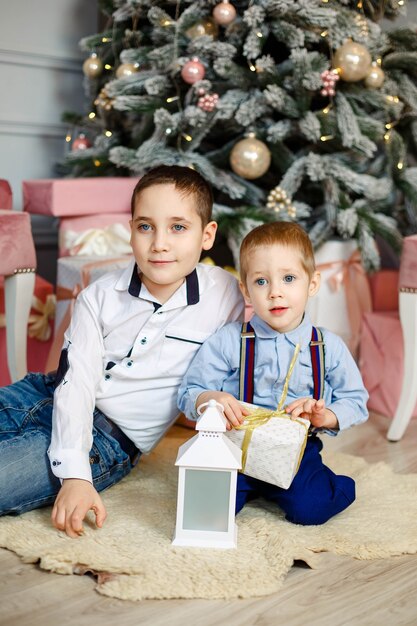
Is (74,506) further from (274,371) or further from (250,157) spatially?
(250,157)

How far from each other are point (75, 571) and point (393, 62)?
1.92 metres

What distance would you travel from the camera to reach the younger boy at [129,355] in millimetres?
1520

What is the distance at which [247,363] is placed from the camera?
159 centimetres

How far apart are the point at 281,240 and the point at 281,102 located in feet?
3.14

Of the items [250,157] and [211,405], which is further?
[250,157]

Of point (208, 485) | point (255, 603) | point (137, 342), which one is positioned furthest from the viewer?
point (137, 342)

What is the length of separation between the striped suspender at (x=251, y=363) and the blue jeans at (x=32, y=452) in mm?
295

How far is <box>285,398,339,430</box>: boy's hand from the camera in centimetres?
147

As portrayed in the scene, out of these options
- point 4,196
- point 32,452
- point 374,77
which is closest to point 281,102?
point 374,77

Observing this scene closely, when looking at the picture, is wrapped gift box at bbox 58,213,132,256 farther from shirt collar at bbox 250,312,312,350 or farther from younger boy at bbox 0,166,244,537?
shirt collar at bbox 250,312,312,350

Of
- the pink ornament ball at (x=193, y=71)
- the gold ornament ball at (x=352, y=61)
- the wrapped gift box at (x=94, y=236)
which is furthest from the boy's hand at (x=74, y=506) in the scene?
the gold ornament ball at (x=352, y=61)

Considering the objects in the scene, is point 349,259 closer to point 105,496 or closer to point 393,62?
point 393,62

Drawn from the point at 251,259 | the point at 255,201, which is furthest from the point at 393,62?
the point at 251,259

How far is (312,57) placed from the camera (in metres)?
2.32
